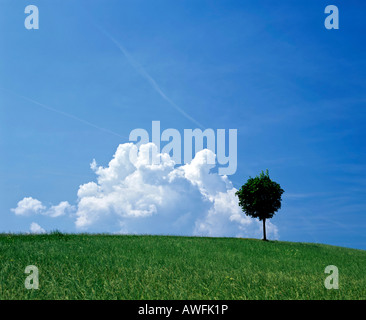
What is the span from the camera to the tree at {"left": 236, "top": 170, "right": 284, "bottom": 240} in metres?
40.4

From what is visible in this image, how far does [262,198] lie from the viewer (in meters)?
40.3

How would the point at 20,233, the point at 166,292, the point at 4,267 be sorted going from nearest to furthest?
the point at 166,292
the point at 4,267
the point at 20,233

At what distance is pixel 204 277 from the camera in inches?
420

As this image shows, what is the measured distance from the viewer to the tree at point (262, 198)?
40438 millimetres
